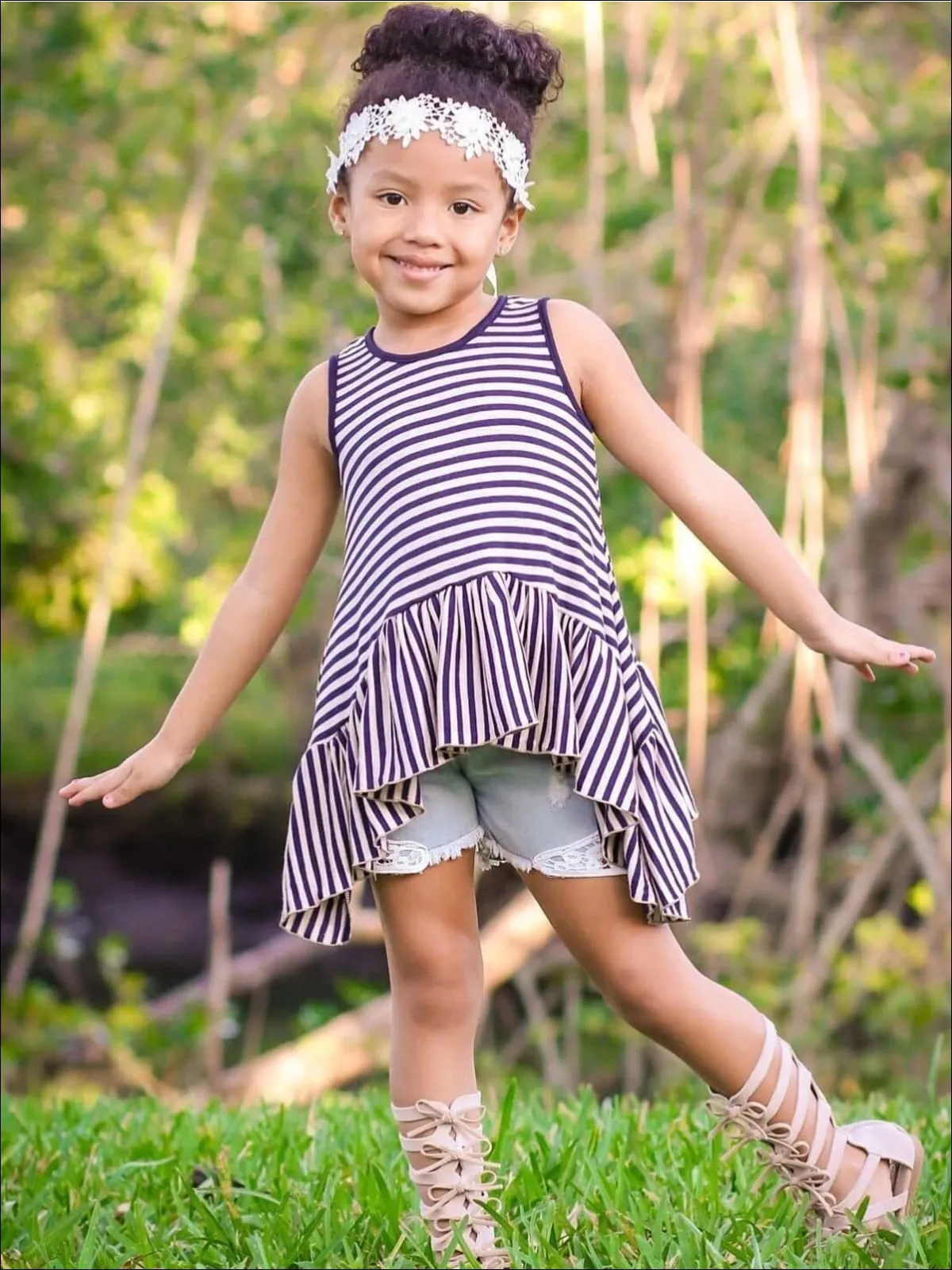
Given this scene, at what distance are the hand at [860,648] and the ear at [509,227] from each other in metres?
0.62

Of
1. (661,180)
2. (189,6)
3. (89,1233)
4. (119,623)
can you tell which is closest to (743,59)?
(661,180)

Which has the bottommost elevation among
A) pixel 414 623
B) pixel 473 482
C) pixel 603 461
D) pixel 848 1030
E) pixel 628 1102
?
pixel 848 1030

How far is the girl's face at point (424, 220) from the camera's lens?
211 cm

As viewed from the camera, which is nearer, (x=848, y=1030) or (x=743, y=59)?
(x=743, y=59)

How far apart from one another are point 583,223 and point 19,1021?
12.3ft

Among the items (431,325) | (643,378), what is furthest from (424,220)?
(643,378)

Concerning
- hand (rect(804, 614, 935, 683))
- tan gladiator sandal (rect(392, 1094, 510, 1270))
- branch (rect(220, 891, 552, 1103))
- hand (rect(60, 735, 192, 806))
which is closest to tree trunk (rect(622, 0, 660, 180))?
branch (rect(220, 891, 552, 1103))

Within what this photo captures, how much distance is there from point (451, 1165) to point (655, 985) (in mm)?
336

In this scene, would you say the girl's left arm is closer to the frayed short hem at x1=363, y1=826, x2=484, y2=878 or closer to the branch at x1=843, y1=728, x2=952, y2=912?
the frayed short hem at x1=363, y1=826, x2=484, y2=878

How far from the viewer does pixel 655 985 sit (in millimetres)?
2135

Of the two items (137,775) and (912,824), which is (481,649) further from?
(912,824)

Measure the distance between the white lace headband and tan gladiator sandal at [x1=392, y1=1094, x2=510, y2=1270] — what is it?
3.73ft

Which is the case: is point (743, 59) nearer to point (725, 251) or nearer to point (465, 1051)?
point (725, 251)

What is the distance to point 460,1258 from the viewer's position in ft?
6.88
